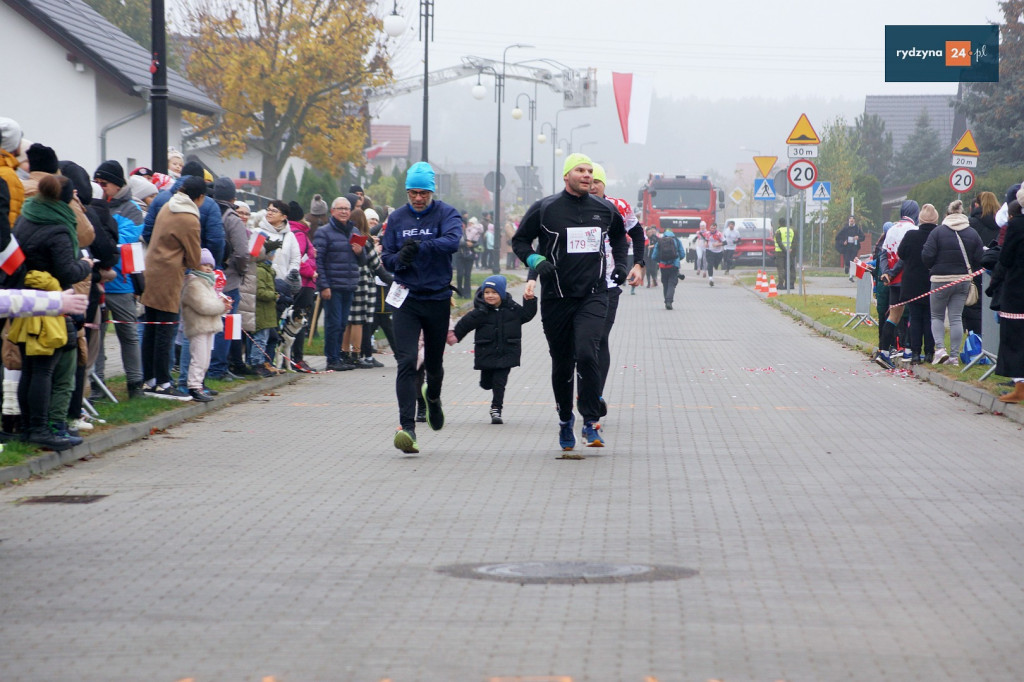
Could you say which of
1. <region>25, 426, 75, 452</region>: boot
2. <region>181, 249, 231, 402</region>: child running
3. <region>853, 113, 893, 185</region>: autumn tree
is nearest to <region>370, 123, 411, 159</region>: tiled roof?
<region>853, 113, 893, 185</region>: autumn tree

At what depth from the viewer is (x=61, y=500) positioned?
820cm

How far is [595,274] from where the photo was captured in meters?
9.96

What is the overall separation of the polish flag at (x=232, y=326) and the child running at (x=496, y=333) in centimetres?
267

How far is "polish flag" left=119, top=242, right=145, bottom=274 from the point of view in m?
12.0

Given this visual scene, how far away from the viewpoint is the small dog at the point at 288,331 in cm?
1603

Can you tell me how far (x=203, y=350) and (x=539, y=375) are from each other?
479 centimetres

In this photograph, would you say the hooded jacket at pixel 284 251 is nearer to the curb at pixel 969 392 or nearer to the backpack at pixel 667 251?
the curb at pixel 969 392

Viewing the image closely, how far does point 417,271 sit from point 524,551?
3868 mm

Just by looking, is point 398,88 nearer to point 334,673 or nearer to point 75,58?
point 75,58

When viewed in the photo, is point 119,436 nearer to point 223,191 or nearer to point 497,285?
point 497,285

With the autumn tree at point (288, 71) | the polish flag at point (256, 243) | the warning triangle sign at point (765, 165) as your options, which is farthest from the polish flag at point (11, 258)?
the autumn tree at point (288, 71)

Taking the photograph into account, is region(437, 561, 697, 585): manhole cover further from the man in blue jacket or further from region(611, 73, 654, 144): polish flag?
region(611, 73, 654, 144): polish flag

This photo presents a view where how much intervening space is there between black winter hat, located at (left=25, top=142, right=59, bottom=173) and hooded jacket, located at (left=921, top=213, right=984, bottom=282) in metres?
10.1

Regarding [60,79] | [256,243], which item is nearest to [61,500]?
[256,243]
